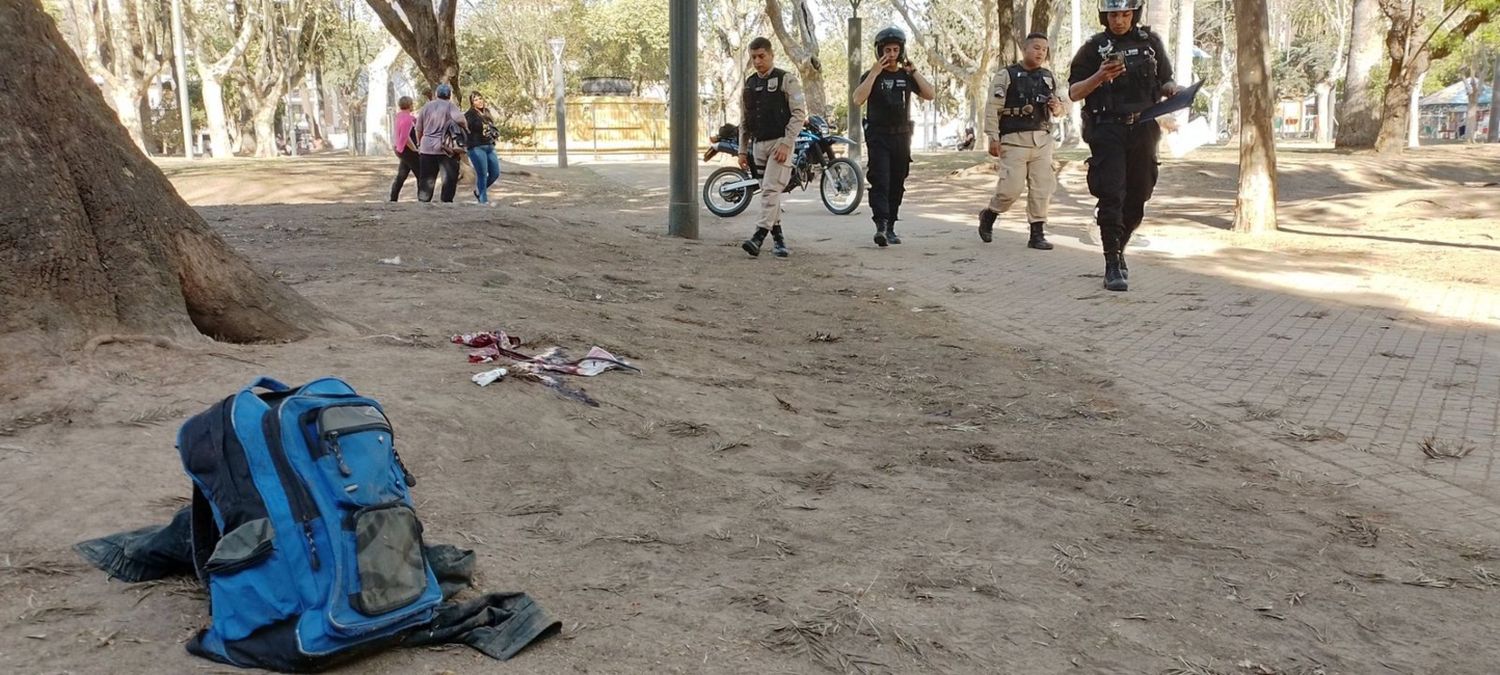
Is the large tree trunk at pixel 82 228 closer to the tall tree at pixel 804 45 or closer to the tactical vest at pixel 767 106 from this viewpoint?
the tactical vest at pixel 767 106

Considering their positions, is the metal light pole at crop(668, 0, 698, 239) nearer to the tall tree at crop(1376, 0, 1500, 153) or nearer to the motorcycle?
the motorcycle

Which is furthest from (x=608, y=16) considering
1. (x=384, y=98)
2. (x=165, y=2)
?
(x=384, y=98)

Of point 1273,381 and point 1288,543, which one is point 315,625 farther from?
point 1273,381

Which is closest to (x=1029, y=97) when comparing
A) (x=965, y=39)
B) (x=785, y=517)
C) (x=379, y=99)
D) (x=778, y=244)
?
(x=778, y=244)

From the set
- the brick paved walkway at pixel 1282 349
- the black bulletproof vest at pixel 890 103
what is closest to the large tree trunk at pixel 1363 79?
the brick paved walkway at pixel 1282 349

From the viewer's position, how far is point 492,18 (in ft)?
185

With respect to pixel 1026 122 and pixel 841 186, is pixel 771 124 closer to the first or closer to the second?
pixel 1026 122

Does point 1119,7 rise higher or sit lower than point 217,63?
lower

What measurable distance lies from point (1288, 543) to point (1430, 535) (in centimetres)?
47

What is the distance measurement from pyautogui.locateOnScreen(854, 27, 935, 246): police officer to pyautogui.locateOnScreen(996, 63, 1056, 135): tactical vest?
0.70m

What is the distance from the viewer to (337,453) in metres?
2.53

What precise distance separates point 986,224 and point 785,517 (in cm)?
780

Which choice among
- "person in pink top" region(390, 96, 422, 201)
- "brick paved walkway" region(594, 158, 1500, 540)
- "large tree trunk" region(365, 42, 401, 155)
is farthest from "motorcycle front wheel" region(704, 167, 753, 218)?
"large tree trunk" region(365, 42, 401, 155)

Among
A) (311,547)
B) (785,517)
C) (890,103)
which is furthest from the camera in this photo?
(890,103)
